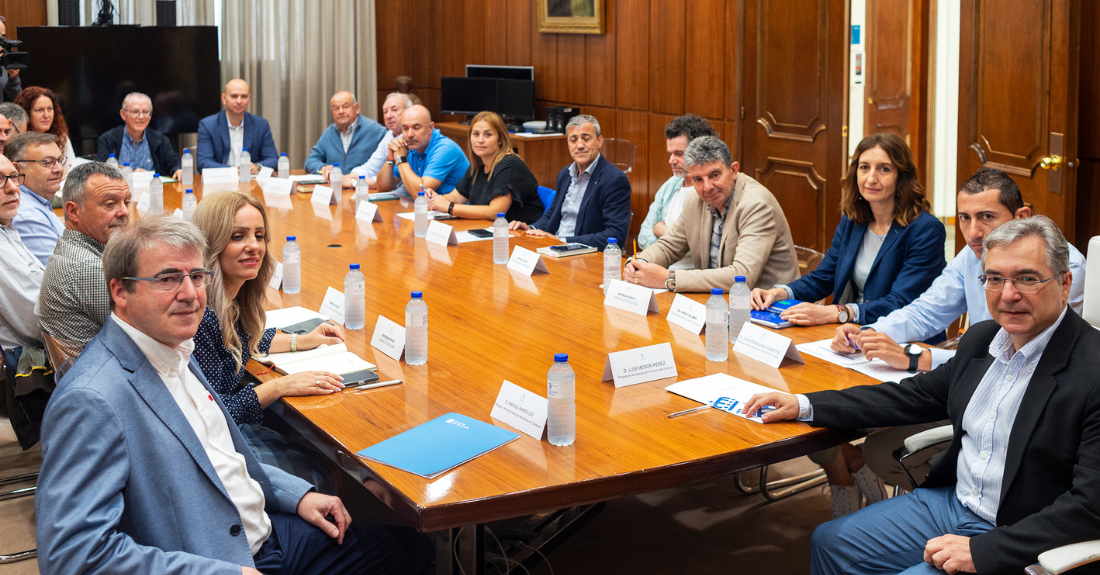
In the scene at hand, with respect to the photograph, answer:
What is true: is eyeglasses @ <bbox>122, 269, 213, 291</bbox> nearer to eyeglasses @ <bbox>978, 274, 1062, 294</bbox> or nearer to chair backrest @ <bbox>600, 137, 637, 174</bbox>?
eyeglasses @ <bbox>978, 274, 1062, 294</bbox>

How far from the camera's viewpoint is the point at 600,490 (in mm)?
1933

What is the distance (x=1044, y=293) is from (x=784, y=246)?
183 cm

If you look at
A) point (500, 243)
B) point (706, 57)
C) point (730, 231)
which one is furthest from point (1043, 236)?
point (706, 57)

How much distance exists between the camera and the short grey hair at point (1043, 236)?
1977 mm

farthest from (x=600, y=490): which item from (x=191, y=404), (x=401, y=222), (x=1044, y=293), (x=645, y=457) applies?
(x=401, y=222)

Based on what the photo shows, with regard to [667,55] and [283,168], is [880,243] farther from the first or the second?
[283,168]

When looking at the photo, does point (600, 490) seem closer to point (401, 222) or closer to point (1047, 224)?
point (1047, 224)

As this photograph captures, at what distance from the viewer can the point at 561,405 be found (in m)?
2.08

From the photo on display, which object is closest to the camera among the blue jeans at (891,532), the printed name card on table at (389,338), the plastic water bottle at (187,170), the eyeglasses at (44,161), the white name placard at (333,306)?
the blue jeans at (891,532)

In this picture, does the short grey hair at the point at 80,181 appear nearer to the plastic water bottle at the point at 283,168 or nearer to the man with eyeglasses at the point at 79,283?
the man with eyeglasses at the point at 79,283

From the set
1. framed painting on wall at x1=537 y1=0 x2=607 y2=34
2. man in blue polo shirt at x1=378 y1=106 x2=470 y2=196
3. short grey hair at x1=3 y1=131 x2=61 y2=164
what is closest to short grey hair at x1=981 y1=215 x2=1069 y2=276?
short grey hair at x1=3 y1=131 x2=61 y2=164

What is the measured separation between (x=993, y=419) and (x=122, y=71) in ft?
24.5

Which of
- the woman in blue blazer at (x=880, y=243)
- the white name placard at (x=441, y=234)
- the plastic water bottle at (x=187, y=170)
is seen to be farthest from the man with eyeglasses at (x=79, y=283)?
the plastic water bottle at (x=187, y=170)

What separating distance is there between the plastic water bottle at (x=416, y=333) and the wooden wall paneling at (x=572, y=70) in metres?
5.59
